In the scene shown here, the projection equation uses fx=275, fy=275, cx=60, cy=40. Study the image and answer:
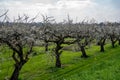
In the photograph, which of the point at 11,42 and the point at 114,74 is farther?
the point at 11,42

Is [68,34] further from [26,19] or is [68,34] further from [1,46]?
[1,46]

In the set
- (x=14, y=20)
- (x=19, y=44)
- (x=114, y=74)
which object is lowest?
(x=114, y=74)

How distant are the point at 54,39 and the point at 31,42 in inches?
597

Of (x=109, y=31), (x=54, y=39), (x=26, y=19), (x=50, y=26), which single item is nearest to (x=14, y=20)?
(x=26, y=19)

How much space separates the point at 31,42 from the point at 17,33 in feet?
9.83

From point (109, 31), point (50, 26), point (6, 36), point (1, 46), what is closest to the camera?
point (6, 36)

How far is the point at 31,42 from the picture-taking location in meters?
36.8

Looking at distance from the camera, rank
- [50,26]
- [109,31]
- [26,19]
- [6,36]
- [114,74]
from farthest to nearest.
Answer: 1. [109,31]
2. [50,26]
3. [26,19]
4. [6,36]
5. [114,74]

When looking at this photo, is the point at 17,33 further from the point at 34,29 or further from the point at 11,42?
the point at 34,29

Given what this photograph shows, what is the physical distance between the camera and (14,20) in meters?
37.5

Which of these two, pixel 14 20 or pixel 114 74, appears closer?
pixel 114 74

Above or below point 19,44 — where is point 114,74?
below

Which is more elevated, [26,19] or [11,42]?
[26,19]

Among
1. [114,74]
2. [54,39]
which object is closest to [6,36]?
[114,74]
